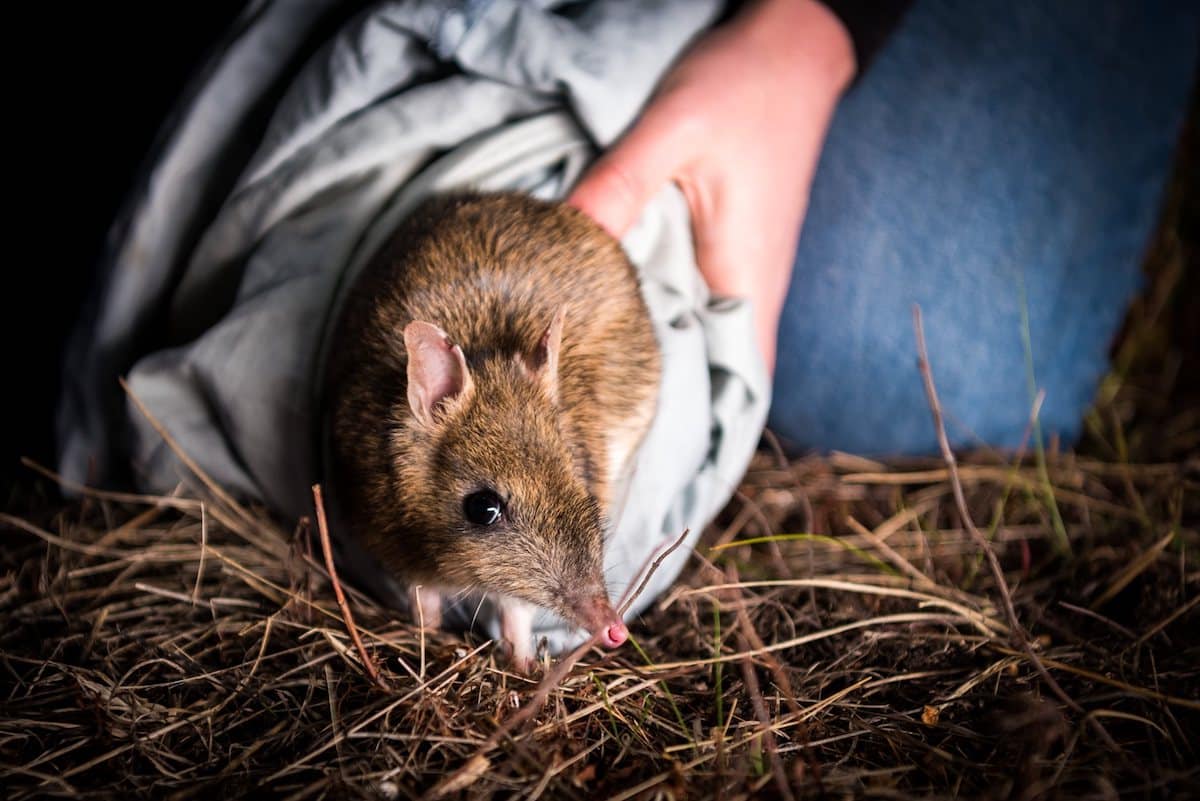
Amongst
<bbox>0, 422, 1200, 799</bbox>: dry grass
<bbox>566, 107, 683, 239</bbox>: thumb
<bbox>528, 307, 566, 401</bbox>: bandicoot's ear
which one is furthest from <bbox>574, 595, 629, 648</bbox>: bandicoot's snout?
<bbox>566, 107, 683, 239</bbox>: thumb

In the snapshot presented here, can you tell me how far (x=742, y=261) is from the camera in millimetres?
2797

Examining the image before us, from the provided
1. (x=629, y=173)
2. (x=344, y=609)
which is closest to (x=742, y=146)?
(x=629, y=173)

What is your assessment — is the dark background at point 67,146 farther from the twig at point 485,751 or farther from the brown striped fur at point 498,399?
the twig at point 485,751

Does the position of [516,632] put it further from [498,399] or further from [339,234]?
[339,234]

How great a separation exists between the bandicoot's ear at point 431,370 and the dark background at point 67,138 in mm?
2123

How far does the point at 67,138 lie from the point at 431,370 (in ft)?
8.69

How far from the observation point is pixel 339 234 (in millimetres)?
2557

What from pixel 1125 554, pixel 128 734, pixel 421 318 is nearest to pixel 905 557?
pixel 1125 554

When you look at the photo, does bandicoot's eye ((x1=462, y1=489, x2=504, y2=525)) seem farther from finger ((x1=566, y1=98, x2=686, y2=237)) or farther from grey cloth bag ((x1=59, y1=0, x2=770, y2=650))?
finger ((x1=566, y1=98, x2=686, y2=237))

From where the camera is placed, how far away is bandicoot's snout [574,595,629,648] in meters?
1.87

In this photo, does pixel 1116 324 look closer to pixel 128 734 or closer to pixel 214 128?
pixel 214 128

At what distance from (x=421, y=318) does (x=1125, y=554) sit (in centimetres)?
232

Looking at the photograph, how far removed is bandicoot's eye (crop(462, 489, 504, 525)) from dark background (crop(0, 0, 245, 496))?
2.22 meters

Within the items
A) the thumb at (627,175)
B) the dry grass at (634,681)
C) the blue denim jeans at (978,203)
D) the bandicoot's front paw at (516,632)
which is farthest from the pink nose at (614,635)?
the blue denim jeans at (978,203)
